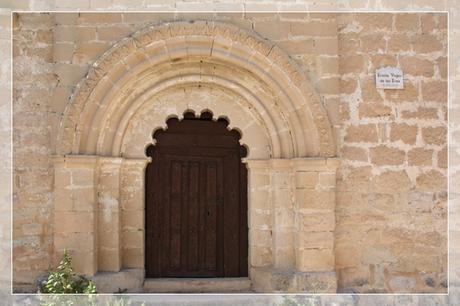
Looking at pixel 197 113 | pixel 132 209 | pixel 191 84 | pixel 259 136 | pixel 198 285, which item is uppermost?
pixel 191 84

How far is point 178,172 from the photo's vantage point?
233 inches

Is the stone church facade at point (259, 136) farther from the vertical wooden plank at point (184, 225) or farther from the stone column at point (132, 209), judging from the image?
the vertical wooden plank at point (184, 225)

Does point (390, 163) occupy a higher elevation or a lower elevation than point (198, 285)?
higher

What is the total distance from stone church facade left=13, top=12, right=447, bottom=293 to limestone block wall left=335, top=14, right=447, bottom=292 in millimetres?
13

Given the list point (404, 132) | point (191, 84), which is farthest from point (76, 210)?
point (404, 132)

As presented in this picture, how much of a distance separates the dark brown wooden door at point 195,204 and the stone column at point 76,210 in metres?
0.68

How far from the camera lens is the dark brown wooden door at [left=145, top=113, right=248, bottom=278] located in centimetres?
587

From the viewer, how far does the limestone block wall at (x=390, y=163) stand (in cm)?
A: 556

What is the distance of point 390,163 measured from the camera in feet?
18.4

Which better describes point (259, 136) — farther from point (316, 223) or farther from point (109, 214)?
point (109, 214)

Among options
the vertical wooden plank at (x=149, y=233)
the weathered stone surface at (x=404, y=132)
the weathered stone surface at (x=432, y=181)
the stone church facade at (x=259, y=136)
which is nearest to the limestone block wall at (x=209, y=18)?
the stone church facade at (x=259, y=136)

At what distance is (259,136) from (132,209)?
1378 mm

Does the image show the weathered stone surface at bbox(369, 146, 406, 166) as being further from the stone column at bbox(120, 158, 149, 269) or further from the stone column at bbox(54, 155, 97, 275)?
the stone column at bbox(54, 155, 97, 275)

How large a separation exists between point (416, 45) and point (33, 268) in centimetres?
406
